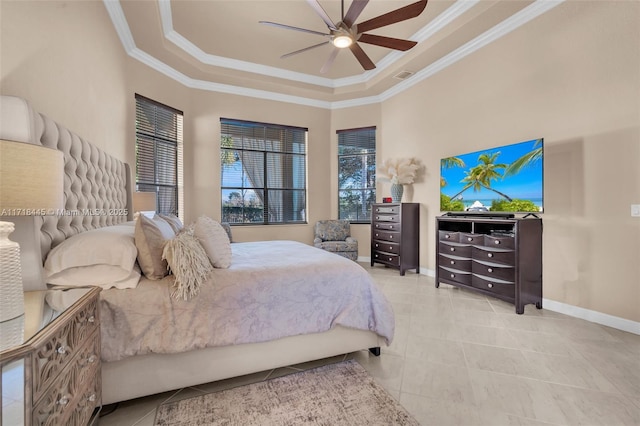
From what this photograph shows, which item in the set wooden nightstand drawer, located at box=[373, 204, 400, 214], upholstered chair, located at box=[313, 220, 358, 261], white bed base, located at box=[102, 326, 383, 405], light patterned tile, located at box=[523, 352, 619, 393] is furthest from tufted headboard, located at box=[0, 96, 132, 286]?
wooden nightstand drawer, located at box=[373, 204, 400, 214]

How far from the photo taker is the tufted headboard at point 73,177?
1.41 meters

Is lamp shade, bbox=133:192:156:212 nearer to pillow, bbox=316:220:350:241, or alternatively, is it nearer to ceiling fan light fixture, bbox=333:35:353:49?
ceiling fan light fixture, bbox=333:35:353:49

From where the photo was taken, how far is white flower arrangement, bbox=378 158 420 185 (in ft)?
15.6

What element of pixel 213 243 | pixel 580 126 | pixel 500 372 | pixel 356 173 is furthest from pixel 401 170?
pixel 213 243

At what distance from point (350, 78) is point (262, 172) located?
236 cm

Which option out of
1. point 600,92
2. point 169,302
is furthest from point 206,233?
point 600,92

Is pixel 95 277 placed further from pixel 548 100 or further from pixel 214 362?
pixel 548 100

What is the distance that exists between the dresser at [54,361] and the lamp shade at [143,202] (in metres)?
2.20

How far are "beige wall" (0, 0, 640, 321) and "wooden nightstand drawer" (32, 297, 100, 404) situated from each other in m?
1.27

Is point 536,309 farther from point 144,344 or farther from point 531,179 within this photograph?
point 144,344

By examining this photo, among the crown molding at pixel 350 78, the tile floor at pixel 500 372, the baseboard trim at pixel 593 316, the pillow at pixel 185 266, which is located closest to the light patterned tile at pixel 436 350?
the tile floor at pixel 500 372

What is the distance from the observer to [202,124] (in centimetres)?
504

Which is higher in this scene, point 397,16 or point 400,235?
point 397,16

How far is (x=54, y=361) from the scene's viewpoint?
98cm
